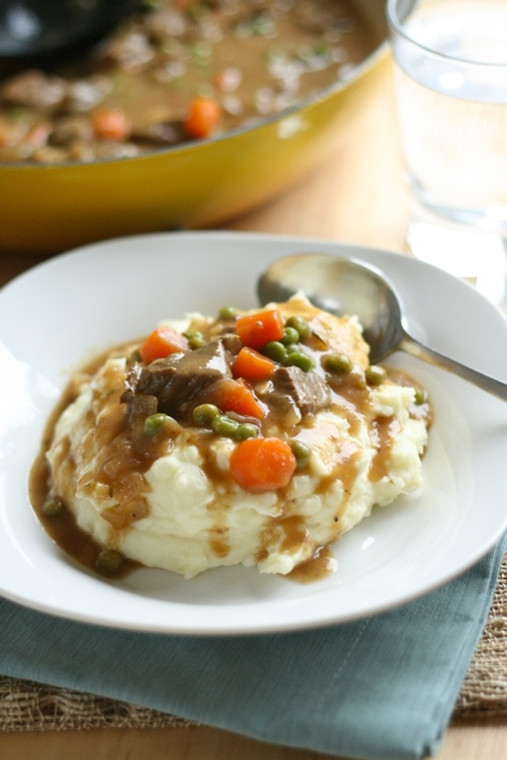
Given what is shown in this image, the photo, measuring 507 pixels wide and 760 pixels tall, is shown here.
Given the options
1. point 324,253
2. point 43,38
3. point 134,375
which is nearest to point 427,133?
point 324,253

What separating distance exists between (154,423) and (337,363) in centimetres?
80

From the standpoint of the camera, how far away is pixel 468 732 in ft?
10.5

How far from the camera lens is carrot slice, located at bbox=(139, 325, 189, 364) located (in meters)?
3.94

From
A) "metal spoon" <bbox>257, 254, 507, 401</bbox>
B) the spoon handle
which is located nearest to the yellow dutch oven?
"metal spoon" <bbox>257, 254, 507, 401</bbox>

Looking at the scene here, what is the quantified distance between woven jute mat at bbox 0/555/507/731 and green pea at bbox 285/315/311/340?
1.39 m

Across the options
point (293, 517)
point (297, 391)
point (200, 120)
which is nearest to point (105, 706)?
point (293, 517)

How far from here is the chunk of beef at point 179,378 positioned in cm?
360

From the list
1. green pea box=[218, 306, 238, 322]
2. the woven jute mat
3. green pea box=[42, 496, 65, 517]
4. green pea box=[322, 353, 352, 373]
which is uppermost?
green pea box=[322, 353, 352, 373]

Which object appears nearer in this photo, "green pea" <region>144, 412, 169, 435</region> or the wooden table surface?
the wooden table surface

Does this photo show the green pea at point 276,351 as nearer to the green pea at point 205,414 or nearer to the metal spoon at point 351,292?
the green pea at point 205,414

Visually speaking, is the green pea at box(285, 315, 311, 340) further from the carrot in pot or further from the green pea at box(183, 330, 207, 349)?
the carrot in pot

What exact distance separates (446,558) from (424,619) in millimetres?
261

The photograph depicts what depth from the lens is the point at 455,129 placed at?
482 cm

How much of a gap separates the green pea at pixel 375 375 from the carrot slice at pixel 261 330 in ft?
1.31
